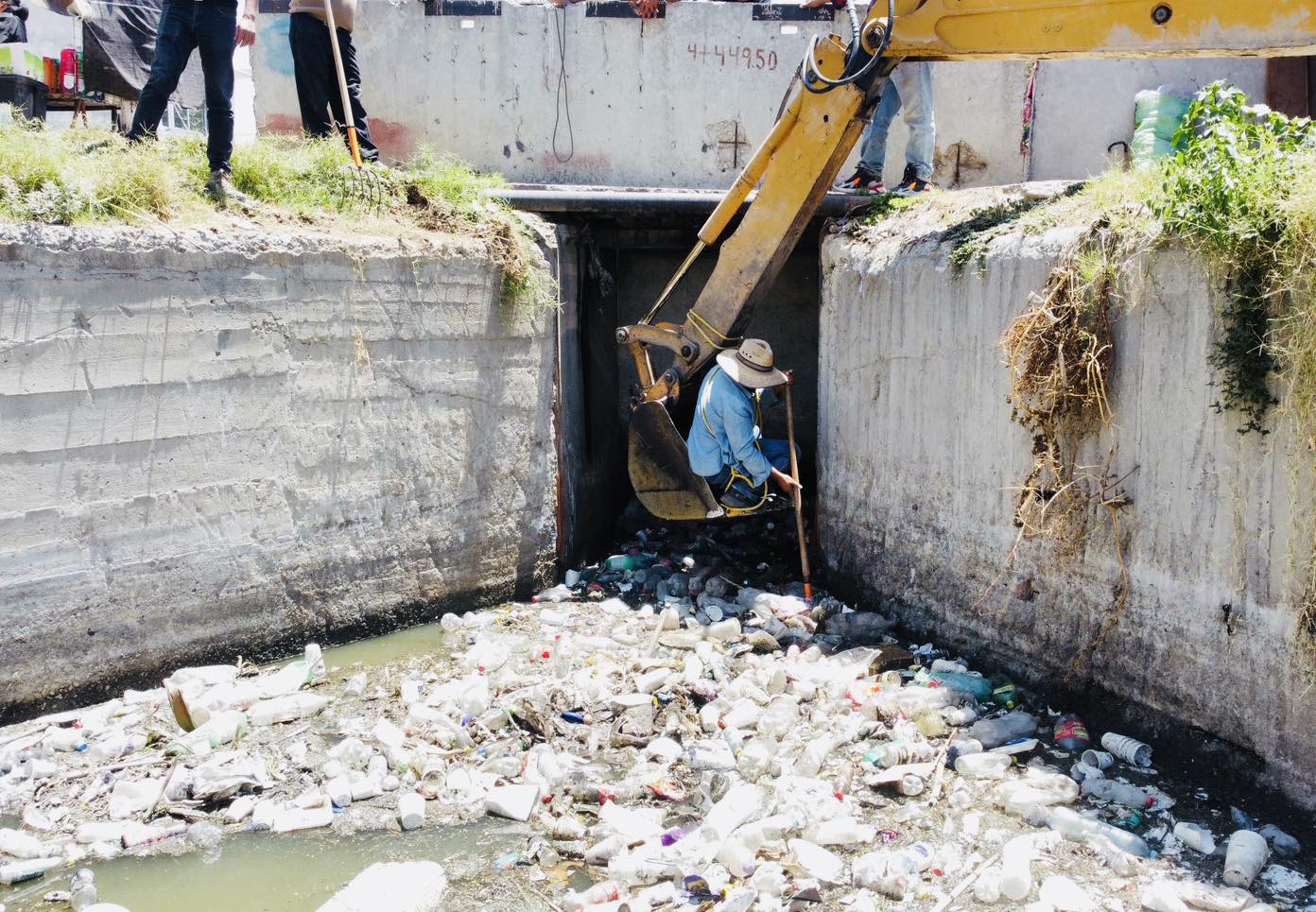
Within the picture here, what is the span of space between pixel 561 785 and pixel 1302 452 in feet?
10.8

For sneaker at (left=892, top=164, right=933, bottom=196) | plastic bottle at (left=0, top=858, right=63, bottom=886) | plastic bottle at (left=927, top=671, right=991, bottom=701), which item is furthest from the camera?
sneaker at (left=892, top=164, right=933, bottom=196)

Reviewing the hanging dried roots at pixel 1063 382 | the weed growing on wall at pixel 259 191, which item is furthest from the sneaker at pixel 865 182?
the hanging dried roots at pixel 1063 382

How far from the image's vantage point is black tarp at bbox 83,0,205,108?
411 inches

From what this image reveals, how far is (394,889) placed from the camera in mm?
4148

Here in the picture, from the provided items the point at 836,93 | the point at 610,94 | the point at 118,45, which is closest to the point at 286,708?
the point at 836,93

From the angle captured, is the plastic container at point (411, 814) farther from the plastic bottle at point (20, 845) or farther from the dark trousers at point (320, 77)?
the dark trousers at point (320, 77)

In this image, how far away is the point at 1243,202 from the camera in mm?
4270

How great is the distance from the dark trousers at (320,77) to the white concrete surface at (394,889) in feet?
16.1

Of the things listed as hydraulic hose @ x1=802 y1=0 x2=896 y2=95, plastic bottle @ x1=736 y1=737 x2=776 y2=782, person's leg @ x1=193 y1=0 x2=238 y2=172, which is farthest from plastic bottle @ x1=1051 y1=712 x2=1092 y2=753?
person's leg @ x1=193 y1=0 x2=238 y2=172

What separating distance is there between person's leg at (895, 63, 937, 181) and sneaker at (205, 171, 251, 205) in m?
4.44

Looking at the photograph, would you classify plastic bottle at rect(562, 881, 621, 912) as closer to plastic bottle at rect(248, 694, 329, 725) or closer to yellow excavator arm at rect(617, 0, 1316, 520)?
plastic bottle at rect(248, 694, 329, 725)

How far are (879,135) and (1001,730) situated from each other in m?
4.59

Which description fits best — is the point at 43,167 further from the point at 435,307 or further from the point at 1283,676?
the point at 1283,676

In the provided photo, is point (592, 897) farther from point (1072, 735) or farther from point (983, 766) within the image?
point (1072, 735)
